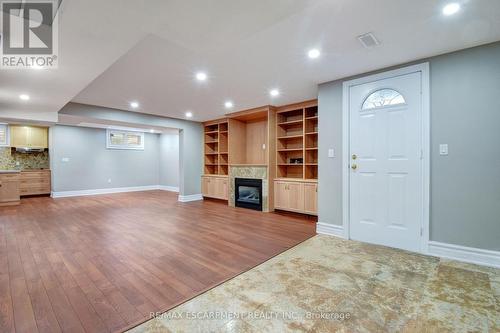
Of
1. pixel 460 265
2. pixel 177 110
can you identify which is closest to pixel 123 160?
pixel 177 110

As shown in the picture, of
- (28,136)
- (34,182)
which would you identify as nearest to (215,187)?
(34,182)

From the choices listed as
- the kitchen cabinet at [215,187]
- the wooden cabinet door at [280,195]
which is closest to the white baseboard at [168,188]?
the kitchen cabinet at [215,187]

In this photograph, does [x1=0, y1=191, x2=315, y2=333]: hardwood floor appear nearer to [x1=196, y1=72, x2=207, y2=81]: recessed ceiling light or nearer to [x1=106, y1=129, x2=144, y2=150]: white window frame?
[x1=196, y1=72, x2=207, y2=81]: recessed ceiling light

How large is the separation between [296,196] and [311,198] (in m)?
0.37

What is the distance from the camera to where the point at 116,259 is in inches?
107

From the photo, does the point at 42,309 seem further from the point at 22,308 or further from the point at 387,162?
the point at 387,162

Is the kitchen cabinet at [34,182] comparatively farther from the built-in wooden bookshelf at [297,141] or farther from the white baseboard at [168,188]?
the built-in wooden bookshelf at [297,141]

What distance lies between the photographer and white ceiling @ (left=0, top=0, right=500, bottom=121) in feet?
5.71

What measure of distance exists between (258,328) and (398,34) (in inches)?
113

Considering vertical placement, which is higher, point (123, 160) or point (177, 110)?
point (177, 110)

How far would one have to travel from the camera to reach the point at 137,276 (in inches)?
91.6

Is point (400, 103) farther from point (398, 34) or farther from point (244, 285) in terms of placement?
point (244, 285)

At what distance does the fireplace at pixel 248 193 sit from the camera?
5.54 metres

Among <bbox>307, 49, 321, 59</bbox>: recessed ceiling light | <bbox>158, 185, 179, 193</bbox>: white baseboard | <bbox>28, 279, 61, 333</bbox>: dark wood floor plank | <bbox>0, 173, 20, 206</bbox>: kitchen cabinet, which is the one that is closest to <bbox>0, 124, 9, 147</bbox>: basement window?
<bbox>0, 173, 20, 206</bbox>: kitchen cabinet
